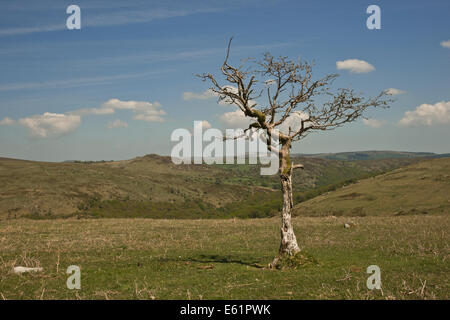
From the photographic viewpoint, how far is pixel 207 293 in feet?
46.5

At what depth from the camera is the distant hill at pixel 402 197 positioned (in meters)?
66.3

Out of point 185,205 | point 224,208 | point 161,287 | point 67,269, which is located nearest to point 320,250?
point 161,287

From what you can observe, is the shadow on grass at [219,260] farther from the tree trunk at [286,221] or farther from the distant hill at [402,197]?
the distant hill at [402,197]

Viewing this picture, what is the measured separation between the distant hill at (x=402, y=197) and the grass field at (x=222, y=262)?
35611 millimetres

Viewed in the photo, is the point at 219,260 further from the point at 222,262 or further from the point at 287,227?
the point at 287,227

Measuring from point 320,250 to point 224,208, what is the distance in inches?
6838

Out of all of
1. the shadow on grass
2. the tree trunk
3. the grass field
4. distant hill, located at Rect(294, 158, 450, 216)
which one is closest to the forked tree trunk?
the tree trunk

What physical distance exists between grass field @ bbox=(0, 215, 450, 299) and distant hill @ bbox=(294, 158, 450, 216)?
1402 inches

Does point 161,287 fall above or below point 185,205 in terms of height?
above

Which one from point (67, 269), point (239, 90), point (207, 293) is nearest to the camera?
point (207, 293)

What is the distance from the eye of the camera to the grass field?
46.5ft

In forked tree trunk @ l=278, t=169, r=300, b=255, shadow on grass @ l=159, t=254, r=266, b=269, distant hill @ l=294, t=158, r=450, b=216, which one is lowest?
distant hill @ l=294, t=158, r=450, b=216

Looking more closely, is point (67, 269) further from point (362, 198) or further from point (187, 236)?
point (362, 198)

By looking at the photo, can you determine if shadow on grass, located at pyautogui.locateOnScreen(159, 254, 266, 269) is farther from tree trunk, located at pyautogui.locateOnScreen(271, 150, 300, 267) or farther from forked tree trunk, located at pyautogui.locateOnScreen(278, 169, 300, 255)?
forked tree trunk, located at pyautogui.locateOnScreen(278, 169, 300, 255)
